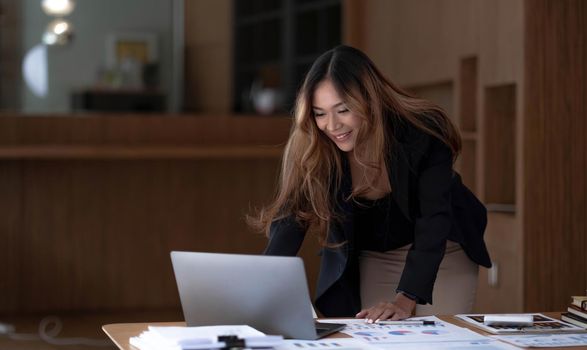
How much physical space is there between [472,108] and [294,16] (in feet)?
7.95

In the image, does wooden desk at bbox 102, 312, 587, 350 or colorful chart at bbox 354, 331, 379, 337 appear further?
colorful chart at bbox 354, 331, 379, 337

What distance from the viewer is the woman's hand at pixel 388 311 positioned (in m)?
2.49

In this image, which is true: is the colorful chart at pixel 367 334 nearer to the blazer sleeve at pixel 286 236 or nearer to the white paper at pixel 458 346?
the white paper at pixel 458 346

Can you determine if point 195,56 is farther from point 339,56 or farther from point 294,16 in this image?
point 339,56

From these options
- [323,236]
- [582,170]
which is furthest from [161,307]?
[323,236]

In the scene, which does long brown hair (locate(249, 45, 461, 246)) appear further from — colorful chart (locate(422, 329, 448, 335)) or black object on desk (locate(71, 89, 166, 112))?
black object on desk (locate(71, 89, 166, 112))

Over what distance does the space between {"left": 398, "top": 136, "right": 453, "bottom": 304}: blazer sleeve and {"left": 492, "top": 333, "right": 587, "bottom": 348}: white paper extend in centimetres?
35

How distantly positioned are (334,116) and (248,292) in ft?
1.98

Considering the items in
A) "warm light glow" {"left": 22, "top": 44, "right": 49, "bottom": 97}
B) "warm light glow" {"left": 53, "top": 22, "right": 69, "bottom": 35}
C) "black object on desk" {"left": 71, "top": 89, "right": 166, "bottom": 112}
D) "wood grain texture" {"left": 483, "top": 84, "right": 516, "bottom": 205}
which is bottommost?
"wood grain texture" {"left": 483, "top": 84, "right": 516, "bottom": 205}

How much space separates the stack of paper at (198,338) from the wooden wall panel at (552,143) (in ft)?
8.63

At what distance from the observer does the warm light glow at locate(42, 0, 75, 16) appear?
22.0ft

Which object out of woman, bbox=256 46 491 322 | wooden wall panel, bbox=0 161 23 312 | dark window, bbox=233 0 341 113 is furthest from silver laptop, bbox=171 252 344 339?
dark window, bbox=233 0 341 113

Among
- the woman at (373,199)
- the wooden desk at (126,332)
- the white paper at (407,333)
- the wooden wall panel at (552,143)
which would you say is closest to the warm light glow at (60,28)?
the wooden wall panel at (552,143)

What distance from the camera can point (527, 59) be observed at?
4.48m
